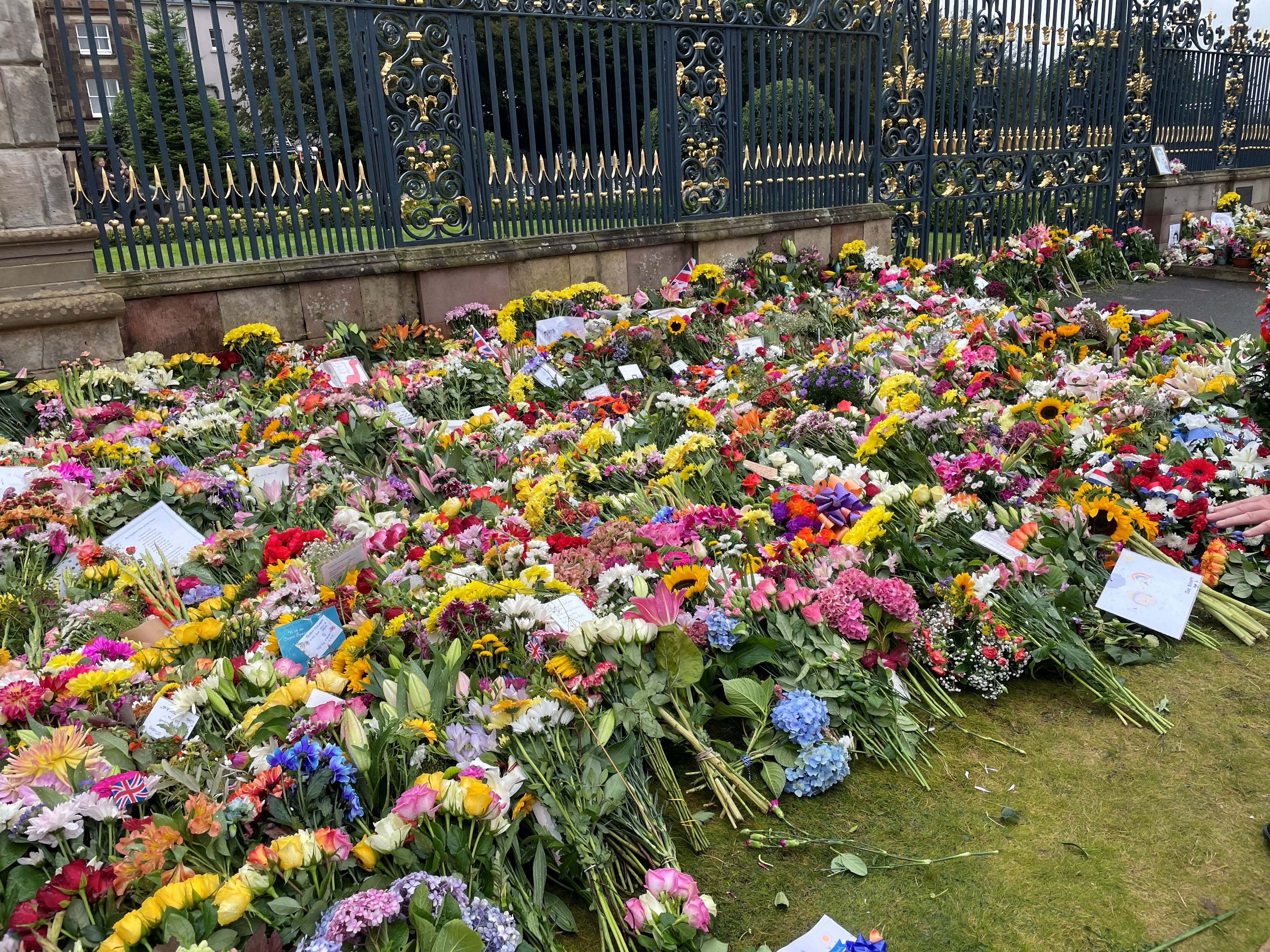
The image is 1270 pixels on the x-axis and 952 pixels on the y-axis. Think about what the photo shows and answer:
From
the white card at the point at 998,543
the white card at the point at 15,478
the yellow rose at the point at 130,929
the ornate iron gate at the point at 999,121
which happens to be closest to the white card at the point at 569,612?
the yellow rose at the point at 130,929

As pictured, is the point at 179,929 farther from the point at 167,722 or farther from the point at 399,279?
the point at 399,279

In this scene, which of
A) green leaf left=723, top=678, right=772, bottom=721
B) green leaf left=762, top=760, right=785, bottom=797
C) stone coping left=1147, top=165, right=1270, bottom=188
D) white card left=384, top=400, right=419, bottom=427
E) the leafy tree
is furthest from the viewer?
the leafy tree

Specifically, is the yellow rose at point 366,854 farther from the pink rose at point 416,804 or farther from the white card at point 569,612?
the white card at point 569,612

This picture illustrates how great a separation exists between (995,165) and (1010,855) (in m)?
9.29

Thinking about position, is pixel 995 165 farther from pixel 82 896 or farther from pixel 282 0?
pixel 82 896

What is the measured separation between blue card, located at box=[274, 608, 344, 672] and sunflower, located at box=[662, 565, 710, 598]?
3.00ft

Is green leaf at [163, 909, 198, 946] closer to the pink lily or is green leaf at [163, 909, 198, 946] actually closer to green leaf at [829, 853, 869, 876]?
the pink lily

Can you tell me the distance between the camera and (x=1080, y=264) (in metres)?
9.37

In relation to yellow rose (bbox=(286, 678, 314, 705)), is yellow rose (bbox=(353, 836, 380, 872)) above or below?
below

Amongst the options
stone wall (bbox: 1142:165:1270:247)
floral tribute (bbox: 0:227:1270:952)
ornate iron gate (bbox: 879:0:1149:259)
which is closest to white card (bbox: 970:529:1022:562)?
floral tribute (bbox: 0:227:1270:952)

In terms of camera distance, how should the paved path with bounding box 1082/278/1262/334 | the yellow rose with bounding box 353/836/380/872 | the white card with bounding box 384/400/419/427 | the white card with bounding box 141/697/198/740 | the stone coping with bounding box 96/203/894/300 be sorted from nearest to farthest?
1. the yellow rose with bounding box 353/836/380/872
2. the white card with bounding box 141/697/198/740
3. the white card with bounding box 384/400/419/427
4. the stone coping with bounding box 96/203/894/300
5. the paved path with bounding box 1082/278/1262/334

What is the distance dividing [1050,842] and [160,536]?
10.5 feet

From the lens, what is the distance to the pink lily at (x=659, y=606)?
228 centimetres

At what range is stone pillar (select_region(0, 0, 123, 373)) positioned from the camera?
15.6 feet
